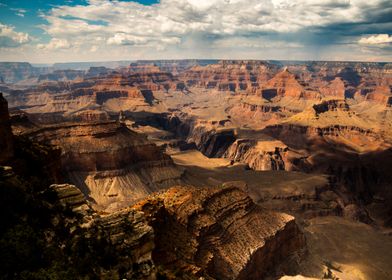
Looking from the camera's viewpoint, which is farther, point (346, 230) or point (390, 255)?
point (346, 230)

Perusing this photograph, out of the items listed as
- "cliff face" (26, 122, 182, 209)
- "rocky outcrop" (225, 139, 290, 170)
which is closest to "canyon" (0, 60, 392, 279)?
"cliff face" (26, 122, 182, 209)

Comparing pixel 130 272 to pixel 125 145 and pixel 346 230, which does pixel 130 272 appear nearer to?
pixel 346 230

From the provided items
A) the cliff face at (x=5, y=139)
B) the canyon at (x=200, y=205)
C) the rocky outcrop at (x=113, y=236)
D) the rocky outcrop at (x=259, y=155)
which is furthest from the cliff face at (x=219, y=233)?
the rocky outcrop at (x=259, y=155)

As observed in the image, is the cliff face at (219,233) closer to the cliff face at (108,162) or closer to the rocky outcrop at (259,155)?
the cliff face at (108,162)

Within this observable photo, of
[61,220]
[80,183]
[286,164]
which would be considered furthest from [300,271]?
[286,164]

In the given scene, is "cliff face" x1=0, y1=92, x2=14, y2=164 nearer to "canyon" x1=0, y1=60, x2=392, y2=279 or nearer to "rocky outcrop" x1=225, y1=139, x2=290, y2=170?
"canyon" x1=0, y1=60, x2=392, y2=279

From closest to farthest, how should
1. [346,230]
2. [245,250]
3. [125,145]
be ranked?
[245,250], [346,230], [125,145]
